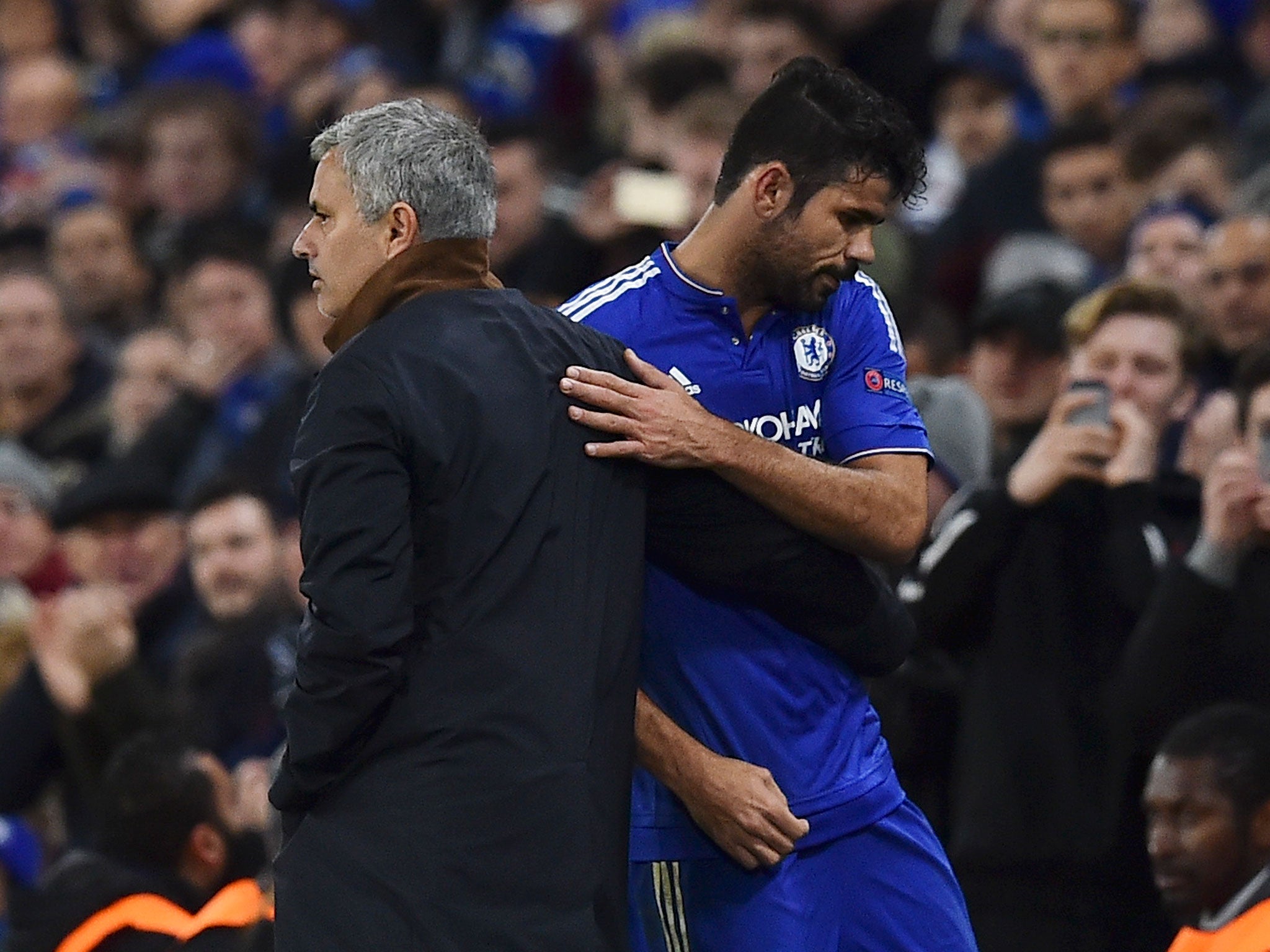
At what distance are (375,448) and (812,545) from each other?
31.6 inches

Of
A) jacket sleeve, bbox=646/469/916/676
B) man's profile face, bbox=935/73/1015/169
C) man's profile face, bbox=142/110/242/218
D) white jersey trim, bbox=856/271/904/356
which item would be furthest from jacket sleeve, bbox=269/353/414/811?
man's profile face, bbox=142/110/242/218

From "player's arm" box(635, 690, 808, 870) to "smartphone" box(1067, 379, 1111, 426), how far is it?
1672 mm

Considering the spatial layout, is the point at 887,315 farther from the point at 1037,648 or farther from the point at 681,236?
the point at 681,236

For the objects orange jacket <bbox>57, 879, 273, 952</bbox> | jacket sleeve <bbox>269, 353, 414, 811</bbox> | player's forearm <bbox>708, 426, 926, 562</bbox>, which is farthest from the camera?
orange jacket <bbox>57, 879, 273, 952</bbox>

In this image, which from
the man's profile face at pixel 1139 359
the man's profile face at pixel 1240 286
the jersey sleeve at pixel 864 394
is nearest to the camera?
the jersey sleeve at pixel 864 394

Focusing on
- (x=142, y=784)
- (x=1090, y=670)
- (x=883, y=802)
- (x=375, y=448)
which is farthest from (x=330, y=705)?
(x=1090, y=670)

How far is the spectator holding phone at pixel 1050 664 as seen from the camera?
5086 millimetres

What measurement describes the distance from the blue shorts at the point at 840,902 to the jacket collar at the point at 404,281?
3.50 feet

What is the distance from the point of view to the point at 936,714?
541 cm

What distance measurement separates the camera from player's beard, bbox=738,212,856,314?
3.76 meters

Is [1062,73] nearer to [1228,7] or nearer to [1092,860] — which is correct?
[1228,7]

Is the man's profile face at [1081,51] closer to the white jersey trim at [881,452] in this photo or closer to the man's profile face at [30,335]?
the man's profile face at [30,335]

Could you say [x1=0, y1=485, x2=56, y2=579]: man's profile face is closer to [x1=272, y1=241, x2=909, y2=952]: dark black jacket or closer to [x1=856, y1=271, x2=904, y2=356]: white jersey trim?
[x1=856, y1=271, x2=904, y2=356]: white jersey trim

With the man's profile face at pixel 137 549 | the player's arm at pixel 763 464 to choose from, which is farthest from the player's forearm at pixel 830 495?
the man's profile face at pixel 137 549
